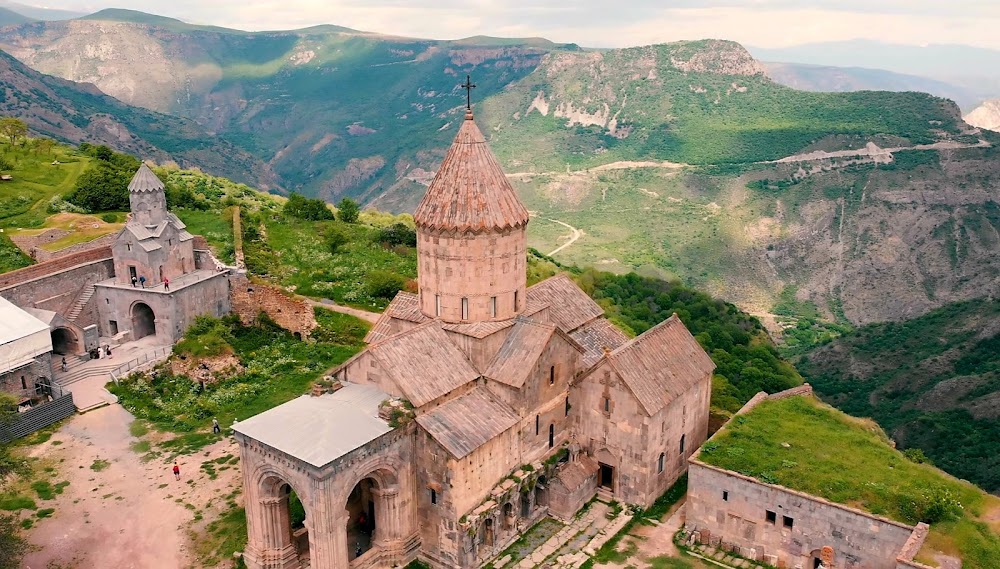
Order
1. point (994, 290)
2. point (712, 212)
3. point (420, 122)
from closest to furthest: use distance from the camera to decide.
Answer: point (994, 290) → point (712, 212) → point (420, 122)

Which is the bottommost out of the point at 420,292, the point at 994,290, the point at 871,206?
the point at 994,290

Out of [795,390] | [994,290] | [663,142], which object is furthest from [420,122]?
[795,390]

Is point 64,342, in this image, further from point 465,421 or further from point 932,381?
point 932,381

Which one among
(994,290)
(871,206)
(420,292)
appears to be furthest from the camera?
(871,206)

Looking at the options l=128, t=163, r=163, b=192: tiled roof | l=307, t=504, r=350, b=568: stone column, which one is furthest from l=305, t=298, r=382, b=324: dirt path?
l=307, t=504, r=350, b=568: stone column

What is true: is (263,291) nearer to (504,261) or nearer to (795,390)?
(504,261)

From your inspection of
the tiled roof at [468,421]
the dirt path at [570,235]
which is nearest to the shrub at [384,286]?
the tiled roof at [468,421]
